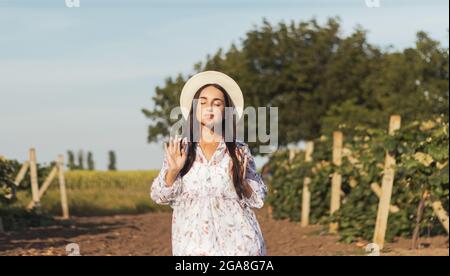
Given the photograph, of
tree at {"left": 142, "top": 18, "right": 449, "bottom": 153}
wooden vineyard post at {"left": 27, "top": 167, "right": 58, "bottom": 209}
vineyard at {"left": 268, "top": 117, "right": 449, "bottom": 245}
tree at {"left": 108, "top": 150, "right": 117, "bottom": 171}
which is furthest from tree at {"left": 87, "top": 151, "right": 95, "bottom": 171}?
vineyard at {"left": 268, "top": 117, "right": 449, "bottom": 245}

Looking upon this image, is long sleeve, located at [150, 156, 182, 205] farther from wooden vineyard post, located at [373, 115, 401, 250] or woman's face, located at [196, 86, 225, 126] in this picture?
wooden vineyard post, located at [373, 115, 401, 250]

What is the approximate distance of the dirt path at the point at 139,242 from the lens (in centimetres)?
1370

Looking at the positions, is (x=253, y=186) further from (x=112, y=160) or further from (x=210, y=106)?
(x=112, y=160)

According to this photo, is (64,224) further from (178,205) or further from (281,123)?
(281,123)

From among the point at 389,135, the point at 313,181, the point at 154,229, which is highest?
the point at 389,135

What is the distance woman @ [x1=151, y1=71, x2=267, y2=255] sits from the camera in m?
5.28

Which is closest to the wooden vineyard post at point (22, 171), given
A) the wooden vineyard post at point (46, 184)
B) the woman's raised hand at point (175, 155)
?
the wooden vineyard post at point (46, 184)

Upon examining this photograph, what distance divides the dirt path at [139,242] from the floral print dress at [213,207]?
8072mm

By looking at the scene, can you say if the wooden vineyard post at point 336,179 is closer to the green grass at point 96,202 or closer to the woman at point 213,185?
the green grass at point 96,202

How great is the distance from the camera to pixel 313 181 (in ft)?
61.8

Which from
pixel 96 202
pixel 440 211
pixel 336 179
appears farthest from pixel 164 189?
pixel 96 202

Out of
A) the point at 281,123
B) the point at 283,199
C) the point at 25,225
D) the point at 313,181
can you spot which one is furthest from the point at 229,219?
the point at 281,123

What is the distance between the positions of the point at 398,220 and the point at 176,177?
973 cm

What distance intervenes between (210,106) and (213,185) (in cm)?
43
